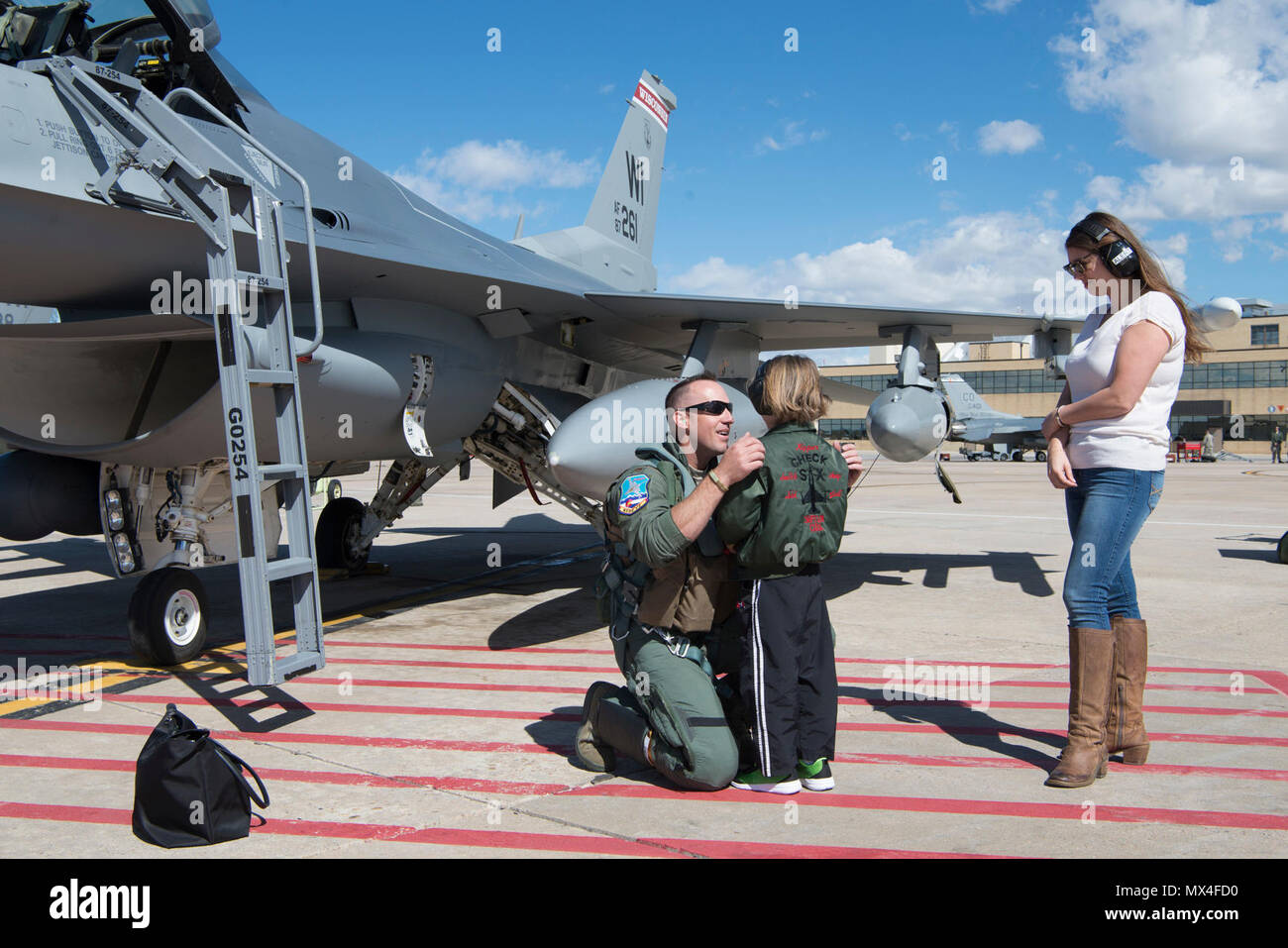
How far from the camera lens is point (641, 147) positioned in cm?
1249

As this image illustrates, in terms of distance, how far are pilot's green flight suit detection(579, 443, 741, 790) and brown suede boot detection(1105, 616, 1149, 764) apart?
1.53m

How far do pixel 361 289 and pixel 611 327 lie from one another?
3.12 metres

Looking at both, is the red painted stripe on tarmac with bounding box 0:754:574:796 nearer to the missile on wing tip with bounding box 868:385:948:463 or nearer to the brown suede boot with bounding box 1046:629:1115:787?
the brown suede boot with bounding box 1046:629:1115:787

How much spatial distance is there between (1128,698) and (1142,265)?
5.60ft

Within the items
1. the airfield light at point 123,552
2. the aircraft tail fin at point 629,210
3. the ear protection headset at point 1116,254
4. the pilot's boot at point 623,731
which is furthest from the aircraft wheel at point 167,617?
the aircraft tail fin at point 629,210

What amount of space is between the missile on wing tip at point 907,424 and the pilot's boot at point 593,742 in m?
4.72

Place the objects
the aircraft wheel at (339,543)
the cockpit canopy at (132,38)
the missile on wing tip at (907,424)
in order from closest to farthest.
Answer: the cockpit canopy at (132,38) < the missile on wing tip at (907,424) < the aircraft wheel at (339,543)

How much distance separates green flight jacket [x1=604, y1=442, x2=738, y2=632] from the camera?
353 centimetres

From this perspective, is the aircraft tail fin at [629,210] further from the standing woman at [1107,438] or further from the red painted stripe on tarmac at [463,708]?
the standing woman at [1107,438]

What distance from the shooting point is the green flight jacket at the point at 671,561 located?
3527mm

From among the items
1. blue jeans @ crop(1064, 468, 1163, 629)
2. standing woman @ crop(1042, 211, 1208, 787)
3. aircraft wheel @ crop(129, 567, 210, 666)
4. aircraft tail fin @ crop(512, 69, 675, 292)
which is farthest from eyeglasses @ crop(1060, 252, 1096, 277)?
aircraft tail fin @ crop(512, 69, 675, 292)

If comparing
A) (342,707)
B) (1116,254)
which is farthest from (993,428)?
(342,707)

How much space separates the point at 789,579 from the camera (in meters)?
3.53
